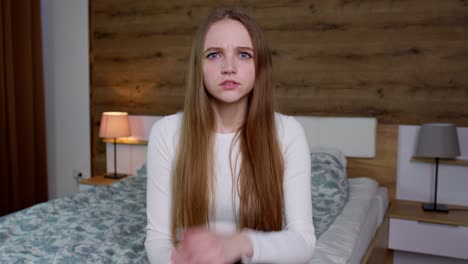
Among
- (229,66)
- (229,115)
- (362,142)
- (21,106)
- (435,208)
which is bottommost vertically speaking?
(435,208)

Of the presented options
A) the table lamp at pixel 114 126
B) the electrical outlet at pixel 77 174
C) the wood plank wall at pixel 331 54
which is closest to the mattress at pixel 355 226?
the wood plank wall at pixel 331 54

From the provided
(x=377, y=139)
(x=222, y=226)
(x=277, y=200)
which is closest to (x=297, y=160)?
(x=277, y=200)

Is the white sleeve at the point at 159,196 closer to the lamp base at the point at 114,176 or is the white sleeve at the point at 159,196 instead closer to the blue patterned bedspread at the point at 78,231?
the blue patterned bedspread at the point at 78,231

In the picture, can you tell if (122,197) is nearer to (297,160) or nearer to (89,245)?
(89,245)

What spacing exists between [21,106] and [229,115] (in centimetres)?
290

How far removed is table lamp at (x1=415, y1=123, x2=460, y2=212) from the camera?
7.55 ft

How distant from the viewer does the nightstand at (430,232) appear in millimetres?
2172

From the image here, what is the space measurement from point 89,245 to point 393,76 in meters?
2.07

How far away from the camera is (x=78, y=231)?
1638 millimetres

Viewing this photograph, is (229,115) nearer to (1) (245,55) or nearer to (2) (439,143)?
(1) (245,55)

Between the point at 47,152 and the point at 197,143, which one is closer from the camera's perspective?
the point at 197,143

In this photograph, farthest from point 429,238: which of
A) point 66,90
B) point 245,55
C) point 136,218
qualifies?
point 66,90

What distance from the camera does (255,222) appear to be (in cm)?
104

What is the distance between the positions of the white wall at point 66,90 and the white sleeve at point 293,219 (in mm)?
2846
